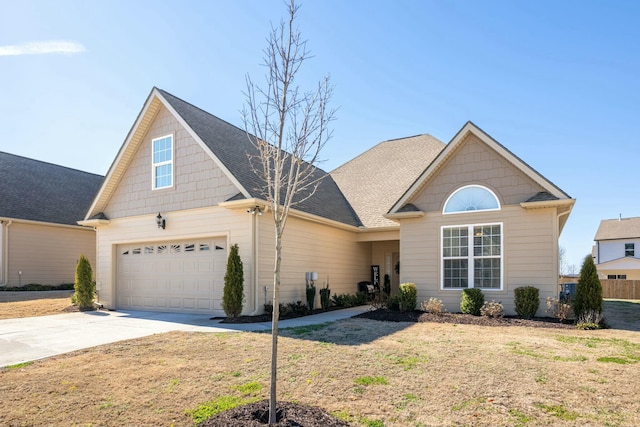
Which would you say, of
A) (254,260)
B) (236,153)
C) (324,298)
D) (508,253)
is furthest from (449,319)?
(236,153)

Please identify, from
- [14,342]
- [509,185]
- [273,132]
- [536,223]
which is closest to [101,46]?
[14,342]

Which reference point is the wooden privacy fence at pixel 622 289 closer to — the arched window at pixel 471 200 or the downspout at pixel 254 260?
the arched window at pixel 471 200

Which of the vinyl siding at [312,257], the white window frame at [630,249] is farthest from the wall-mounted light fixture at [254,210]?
the white window frame at [630,249]

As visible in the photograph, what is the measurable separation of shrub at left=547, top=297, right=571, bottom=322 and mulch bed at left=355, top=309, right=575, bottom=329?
15 cm

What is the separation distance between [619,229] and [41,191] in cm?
4444

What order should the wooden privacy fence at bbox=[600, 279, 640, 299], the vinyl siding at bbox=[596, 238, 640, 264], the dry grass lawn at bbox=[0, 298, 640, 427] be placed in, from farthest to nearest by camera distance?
the vinyl siding at bbox=[596, 238, 640, 264] < the wooden privacy fence at bbox=[600, 279, 640, 299] < the dry grass lawn at bbox=[0, 298, 640, 427]

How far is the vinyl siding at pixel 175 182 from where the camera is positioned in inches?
528

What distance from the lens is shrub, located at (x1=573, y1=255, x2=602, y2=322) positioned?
10.7 metres

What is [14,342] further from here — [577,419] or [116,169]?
[577,419]

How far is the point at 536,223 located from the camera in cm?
1191

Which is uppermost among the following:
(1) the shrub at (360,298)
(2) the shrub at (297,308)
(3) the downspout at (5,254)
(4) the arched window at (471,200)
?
(4) the arched window at (471,200)

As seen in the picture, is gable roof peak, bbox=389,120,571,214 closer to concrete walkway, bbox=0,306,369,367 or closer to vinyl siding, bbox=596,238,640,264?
concrete walkway, bbox=0,306,369,367

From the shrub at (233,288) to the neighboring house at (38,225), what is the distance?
1333 cm

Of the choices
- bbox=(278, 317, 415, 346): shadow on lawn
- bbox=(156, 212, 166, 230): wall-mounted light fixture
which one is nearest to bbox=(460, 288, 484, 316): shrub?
bbox=(278, 317, 415, 346): shadow on lawn
